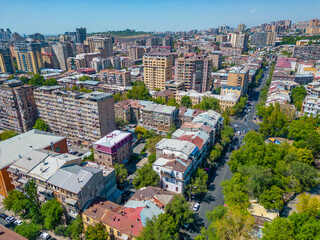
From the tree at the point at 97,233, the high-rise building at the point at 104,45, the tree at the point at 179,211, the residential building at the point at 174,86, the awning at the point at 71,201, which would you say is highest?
the high-rise building at the point at 104,45

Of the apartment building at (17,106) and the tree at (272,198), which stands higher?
the apartment building at (17,106)

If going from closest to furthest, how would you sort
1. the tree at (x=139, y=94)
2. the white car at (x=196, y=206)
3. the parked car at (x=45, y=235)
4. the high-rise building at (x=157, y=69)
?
the parked car at (x=45, y=235)
the white car at (x=196, y=206)
the tree at (x=139, y=94)
the high-rise building at (x=157, y=69)

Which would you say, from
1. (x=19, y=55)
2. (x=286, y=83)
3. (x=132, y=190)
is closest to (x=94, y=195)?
(x=132, y=190)

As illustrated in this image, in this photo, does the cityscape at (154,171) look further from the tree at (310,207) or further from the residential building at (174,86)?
the residential building at (174,86)

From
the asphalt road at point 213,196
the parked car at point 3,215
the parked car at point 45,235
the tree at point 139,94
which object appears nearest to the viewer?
the parked car at point 45,235

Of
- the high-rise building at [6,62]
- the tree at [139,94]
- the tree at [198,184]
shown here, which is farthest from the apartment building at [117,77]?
the tree at [198,184]

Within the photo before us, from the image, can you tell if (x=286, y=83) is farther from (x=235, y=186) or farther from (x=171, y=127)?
(x=235, y=186)

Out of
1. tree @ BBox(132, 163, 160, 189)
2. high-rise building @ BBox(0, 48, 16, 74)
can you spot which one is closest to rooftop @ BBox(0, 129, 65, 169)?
tree @ BBox(132, 163, 160, 189)
